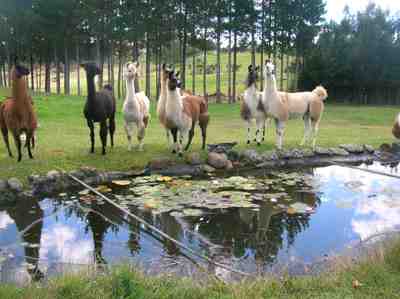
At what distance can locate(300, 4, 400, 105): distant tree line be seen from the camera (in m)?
37.4

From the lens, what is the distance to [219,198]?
7805mm

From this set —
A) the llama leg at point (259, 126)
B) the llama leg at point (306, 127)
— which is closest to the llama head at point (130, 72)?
the llama leg at point (259, 126)

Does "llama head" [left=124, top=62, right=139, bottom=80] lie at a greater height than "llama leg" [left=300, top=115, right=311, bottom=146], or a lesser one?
greater

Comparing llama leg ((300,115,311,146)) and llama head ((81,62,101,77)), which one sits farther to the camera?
llama leg ((300,115,311,146))

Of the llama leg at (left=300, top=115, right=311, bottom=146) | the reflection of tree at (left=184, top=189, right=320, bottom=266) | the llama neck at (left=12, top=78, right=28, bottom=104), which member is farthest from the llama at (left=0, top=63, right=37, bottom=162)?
the llama leg at (left=300, top=115, right=311, bottom=146)

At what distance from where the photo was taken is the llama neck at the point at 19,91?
8430 millimetres

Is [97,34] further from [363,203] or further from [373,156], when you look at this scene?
[363,203]

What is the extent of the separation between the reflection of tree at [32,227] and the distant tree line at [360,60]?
34986 millimetres

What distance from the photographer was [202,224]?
6.51 m

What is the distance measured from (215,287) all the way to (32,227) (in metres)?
3.72

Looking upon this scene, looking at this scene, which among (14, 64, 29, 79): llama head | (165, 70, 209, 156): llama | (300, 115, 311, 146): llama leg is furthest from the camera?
(300, 115, 311, 146): llama leg

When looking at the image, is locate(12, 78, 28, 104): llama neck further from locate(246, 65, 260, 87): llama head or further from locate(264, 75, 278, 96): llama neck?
locate(264, 75, 278, 96): llama neck

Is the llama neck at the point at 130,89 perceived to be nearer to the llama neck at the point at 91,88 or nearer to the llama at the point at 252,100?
the llama neck at the point at 91,88

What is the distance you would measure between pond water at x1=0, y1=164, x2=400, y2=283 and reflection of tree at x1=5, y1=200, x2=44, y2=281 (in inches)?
0.5
